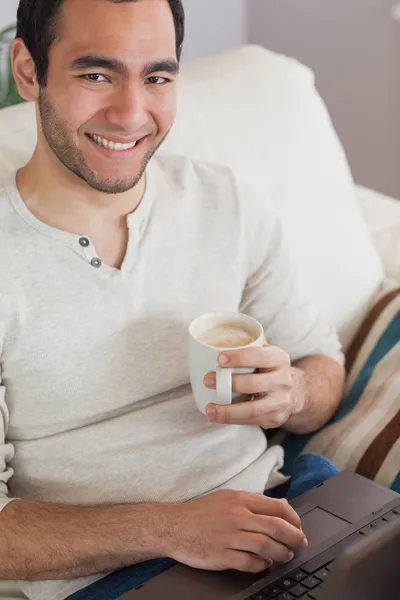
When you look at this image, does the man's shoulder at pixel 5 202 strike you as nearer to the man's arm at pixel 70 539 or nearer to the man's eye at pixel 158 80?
the man's eye at pixel 158 80

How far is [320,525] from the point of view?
1207 millimetres

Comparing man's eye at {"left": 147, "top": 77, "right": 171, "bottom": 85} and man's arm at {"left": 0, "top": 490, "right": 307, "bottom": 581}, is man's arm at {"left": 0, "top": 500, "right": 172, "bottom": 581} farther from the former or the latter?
man's eye at {"left": 147, "top": 77, "right": 171, "bottom": 85}

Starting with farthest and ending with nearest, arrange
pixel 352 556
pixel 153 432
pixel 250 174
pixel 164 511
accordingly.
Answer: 1. pixel 250 174
2. pixel 153 432
3. pixel 164 511
4. pixel 352 556

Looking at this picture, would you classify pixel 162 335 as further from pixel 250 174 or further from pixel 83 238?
pixel 250 174

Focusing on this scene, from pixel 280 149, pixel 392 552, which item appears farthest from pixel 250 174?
pixel 392 552

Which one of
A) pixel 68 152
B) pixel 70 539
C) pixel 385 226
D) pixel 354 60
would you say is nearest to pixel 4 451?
pixel 70 539

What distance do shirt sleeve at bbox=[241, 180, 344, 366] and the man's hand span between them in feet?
0.54

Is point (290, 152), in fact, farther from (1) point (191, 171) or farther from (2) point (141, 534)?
(2) point (141, 534)

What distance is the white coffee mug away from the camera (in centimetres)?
113

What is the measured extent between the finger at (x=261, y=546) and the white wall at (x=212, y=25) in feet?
5.32

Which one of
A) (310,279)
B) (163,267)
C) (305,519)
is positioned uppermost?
(163,267)

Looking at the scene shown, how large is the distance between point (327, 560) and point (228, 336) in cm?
29

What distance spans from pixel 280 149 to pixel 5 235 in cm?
57

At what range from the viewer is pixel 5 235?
4.02 feet
